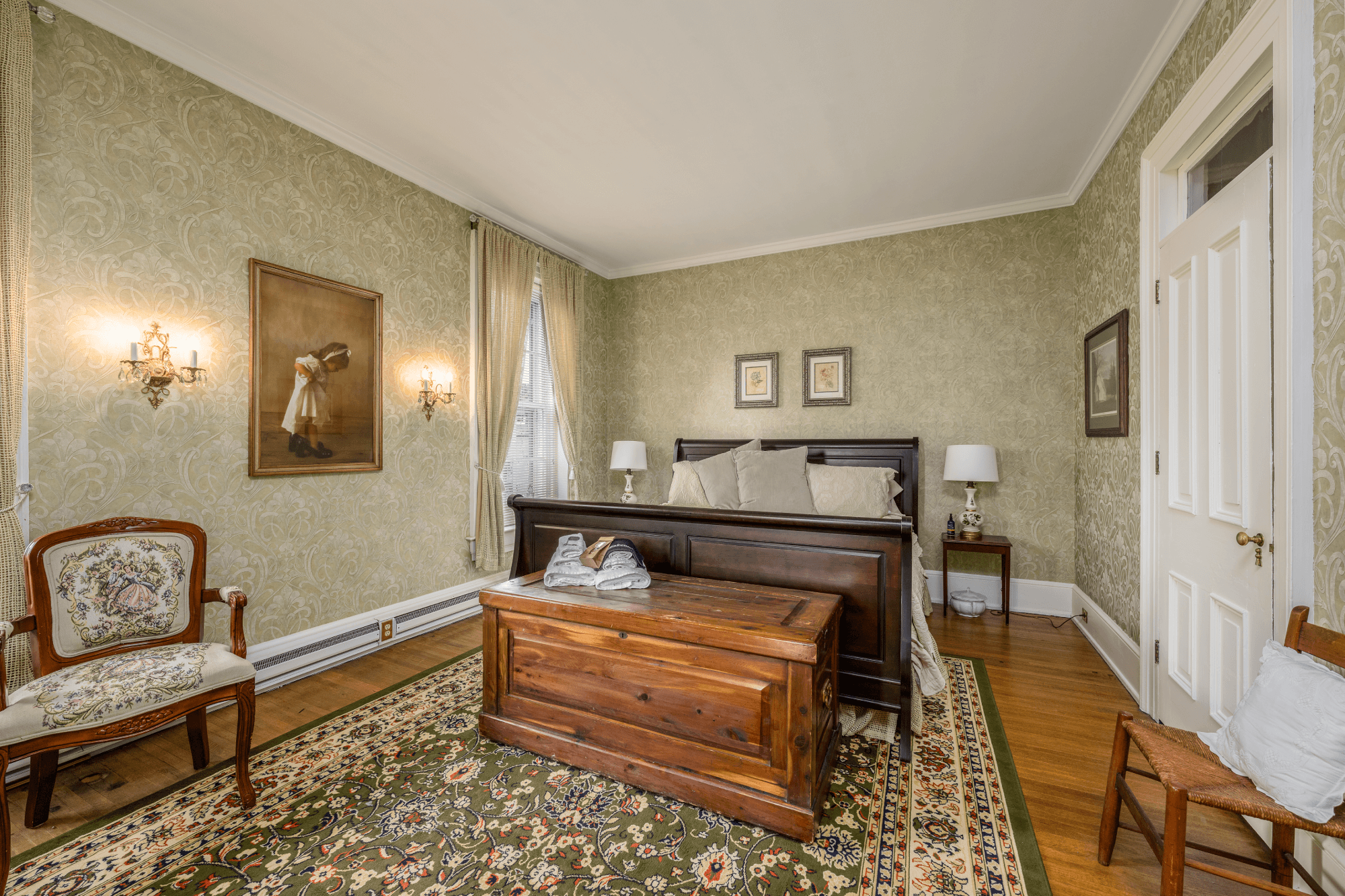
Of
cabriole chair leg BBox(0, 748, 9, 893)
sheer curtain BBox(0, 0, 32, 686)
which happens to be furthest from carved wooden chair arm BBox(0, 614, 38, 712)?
sheer curtain BBox(0, 0, 32, 686)

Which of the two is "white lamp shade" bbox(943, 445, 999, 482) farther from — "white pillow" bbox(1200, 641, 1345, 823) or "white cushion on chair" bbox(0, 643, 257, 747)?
"white cushion on chair" bbox(0, 643, 257, 747)

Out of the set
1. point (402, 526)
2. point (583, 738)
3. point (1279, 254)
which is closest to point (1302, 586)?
point (1279, 254)

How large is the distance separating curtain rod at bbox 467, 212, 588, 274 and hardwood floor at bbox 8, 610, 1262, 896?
2.87 metres

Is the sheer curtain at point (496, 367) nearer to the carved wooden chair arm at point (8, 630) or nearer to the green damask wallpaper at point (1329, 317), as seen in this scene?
the carved wooden chair arm at point (8, 630)

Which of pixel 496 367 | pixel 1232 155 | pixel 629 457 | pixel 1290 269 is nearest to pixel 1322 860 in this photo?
pixel 1290 269

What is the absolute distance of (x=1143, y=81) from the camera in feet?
8.27

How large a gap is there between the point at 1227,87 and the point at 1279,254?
0.81 m

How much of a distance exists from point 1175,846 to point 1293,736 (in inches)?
13.7

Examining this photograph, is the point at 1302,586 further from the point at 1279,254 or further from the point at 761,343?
the point at 761,343

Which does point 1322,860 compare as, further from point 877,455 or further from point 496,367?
point 496,367

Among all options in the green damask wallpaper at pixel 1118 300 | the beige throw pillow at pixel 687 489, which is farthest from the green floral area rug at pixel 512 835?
the beige throw pillow at pixel 687 489

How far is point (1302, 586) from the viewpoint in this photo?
1485 millimetres

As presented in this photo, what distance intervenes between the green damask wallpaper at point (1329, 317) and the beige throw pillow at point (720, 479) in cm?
268

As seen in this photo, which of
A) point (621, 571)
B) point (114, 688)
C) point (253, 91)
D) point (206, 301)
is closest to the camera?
point (114, 688)
